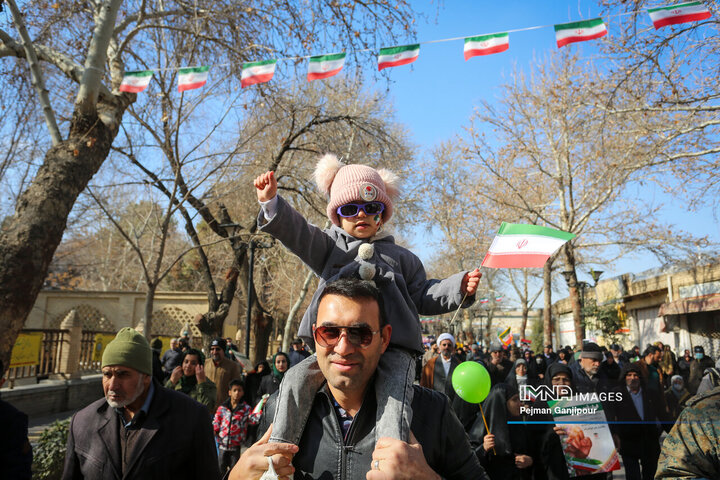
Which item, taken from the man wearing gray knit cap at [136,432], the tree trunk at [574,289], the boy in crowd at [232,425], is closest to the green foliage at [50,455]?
the boy in crowd at [232,425]

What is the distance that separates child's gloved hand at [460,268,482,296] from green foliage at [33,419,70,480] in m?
4.99

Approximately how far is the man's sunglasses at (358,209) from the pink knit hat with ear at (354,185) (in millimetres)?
22

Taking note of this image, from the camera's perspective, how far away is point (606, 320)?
28000 mm

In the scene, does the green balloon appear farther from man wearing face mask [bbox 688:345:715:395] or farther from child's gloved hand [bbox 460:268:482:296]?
man wearing face mask [bbox 688:345:715:395]

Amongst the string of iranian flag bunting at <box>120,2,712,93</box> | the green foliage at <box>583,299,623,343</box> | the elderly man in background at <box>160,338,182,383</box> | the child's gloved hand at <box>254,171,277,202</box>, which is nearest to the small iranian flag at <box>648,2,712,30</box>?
the string of iranian flag bunting at <box>120,2,712,93</box>

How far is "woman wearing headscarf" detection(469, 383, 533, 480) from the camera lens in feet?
17.9

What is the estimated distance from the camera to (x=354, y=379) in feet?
6.31

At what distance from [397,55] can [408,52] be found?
0.58 ft

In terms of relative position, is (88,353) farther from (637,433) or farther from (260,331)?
(637,433)

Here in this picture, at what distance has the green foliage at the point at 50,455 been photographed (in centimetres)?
539

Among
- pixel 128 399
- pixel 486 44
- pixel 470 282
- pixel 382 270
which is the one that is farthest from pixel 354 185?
pixel 486 44

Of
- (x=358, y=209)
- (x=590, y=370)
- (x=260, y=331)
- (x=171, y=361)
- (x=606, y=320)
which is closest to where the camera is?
(x=358, y=209)

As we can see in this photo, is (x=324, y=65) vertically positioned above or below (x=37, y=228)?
above

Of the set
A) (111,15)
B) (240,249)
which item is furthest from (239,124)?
(111,15)
